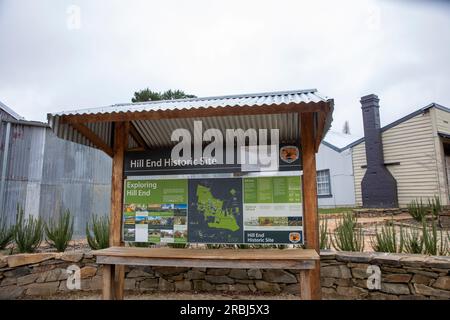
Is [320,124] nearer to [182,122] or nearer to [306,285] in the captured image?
[306,285]

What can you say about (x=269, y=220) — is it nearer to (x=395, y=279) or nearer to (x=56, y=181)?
(x=395, y=279)

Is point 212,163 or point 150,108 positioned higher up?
point 150,108

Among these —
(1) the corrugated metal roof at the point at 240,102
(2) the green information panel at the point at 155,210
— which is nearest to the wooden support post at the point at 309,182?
(1) the corrugated metal roof at the point at 240,102

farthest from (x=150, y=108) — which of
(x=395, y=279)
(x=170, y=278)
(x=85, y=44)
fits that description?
(x=85, y=44)

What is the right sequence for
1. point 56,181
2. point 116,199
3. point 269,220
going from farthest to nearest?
point 56,181 < point 116,199 < point 269,220

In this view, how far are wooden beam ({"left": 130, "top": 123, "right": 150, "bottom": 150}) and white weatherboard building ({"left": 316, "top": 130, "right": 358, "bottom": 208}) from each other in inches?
500

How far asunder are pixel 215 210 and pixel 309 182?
51.4 inches

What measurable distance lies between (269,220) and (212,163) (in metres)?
1.10

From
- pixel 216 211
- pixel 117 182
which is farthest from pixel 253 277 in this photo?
pixel 117 182

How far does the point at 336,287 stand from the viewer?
13.2 ft

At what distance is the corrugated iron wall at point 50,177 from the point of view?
7727 mm

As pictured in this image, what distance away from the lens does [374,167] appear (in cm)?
1262

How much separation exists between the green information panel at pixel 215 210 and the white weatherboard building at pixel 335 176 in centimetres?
1213

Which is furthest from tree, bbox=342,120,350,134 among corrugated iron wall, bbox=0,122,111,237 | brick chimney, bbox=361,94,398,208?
corrugated iron wall, bbox=0,122,111,237
